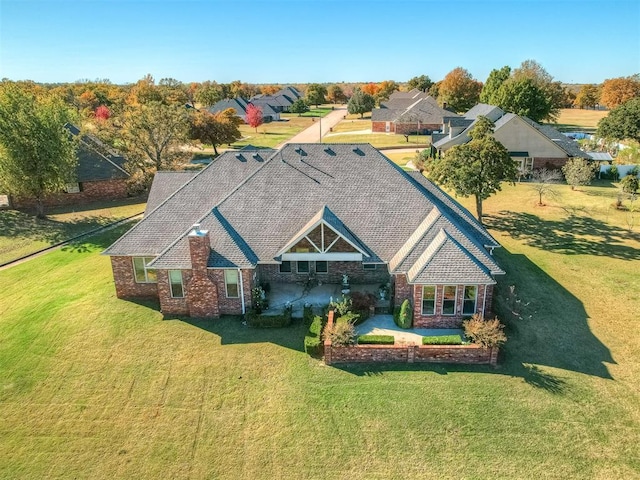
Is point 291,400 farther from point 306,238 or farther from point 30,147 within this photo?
point 30,147

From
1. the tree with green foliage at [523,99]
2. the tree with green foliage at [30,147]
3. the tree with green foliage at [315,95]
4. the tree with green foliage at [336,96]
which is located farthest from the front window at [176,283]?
the tree with green foliage at [336,96]

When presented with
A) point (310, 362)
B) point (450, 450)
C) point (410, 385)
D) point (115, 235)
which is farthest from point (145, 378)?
point (115, 235)

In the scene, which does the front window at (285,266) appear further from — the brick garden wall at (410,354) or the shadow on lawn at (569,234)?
the shadow on lawn at (569,234)

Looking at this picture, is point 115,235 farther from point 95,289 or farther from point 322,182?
point 322,182

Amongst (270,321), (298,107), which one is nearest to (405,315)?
(270,321)

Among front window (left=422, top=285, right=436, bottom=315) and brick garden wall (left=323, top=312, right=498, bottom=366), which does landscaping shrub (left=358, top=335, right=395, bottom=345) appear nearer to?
brick garden wall (left=323, top=312, right=498, bottom=366)
